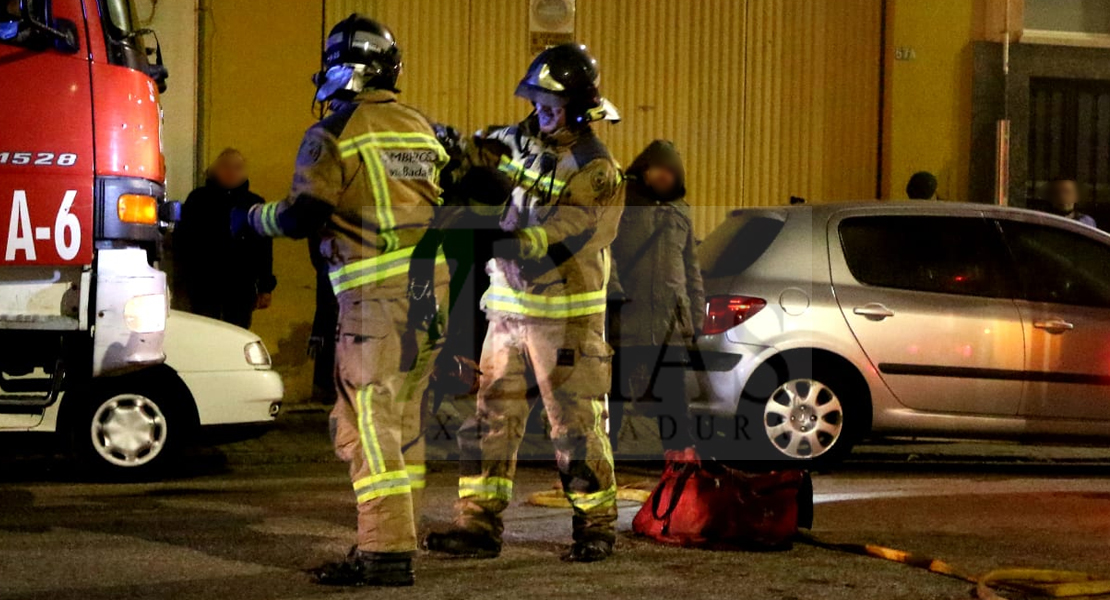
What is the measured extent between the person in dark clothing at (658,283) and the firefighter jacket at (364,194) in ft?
11.7

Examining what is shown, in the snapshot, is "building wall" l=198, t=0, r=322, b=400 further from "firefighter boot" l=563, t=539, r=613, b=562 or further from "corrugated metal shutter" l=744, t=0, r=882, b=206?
"firefighter boot" l=563, t=539, r=613, b=562

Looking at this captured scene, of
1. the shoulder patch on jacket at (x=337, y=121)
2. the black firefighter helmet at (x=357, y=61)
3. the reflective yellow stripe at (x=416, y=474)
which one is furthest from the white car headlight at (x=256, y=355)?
the shoulder patch on jacket at (x=337, y=121)

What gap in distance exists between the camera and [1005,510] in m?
7.38

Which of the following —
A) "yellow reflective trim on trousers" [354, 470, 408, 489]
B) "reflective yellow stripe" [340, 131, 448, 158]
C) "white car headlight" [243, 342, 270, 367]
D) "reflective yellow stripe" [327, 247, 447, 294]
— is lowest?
"yellow reflective trim on trousers" [354, 470, 408, 489]

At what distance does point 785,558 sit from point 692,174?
23.1ft

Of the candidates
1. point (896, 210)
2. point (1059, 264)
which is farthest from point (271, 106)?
point (1059, 264)

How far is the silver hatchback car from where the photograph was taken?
A: 852cm

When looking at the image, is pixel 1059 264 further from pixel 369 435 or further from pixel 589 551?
pixel 369 435

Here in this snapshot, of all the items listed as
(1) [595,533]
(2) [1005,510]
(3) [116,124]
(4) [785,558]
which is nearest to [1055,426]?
(2) [1005,510]

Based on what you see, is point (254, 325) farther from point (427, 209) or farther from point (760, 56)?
point (427, 209)

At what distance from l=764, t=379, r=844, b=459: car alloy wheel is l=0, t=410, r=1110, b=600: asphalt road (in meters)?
0.24

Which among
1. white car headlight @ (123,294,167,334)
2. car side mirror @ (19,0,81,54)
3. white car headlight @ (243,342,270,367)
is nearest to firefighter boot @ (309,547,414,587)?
white car headlight @ (123,294,167,334)

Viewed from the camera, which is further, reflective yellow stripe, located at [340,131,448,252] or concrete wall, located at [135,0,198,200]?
concrete wall, located at [135,0,198,200]

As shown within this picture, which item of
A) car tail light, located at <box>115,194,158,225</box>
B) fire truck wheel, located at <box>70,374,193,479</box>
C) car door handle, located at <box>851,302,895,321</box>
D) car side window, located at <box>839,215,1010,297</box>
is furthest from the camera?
car side window, located at <box>839,215,1010,297</box>
